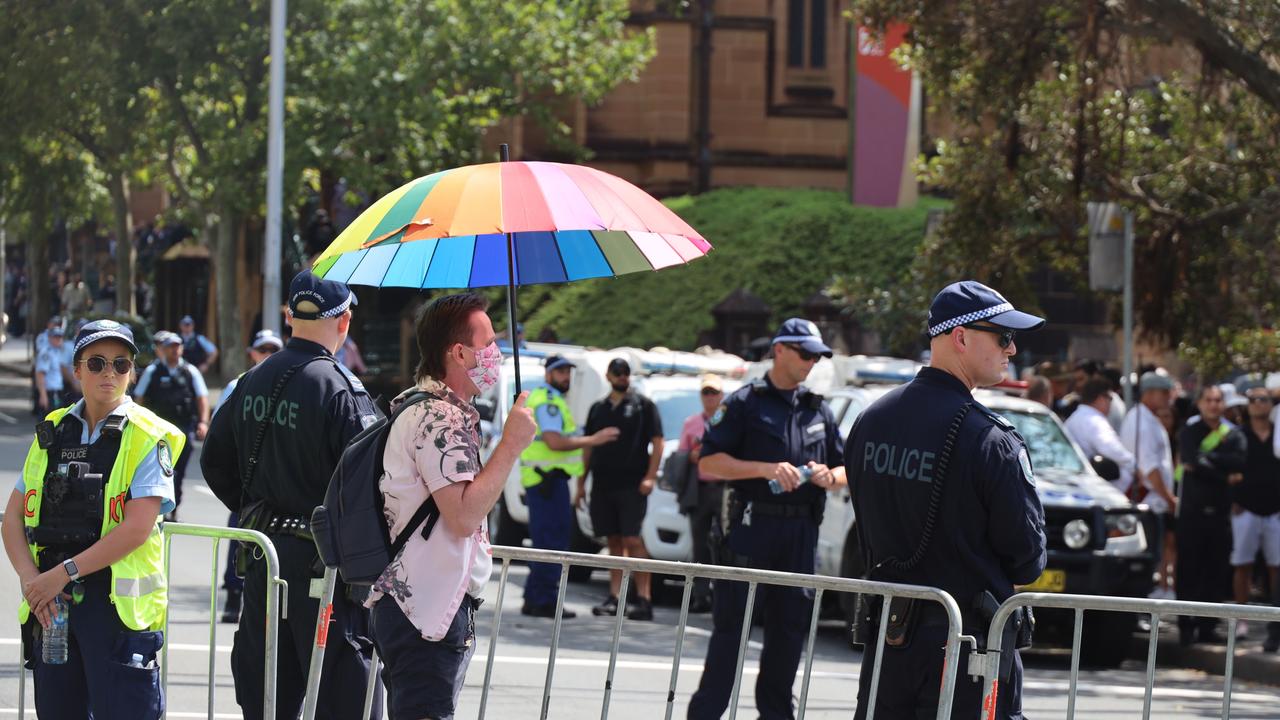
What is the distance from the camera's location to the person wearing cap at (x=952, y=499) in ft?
17.5

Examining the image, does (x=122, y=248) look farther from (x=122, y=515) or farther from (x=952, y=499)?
(x=952, y=499)

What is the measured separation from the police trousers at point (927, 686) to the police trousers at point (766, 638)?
7.50ft

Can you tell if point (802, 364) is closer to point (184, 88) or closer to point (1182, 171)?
point (1182, 171)

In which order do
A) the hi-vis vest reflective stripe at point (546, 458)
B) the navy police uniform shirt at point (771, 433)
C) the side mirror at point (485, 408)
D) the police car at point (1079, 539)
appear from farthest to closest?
the side mirror at point (485, 408)
the hi-vis vest reflective stripe at point (546, 458)
the police car at point (1079, 539)
the navy police uniform shirt at point (771, 433)

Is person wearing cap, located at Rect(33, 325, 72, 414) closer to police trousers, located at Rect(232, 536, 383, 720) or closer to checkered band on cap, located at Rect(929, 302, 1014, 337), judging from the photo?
police trousers, located at Rect(232, 536, 383, 720)

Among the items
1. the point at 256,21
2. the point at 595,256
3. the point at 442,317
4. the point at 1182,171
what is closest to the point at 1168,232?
the point at 1182,171

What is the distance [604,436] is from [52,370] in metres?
16.2

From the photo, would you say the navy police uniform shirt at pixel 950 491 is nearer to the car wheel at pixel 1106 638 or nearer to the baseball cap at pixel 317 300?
the baseball cap at pixel 317 300

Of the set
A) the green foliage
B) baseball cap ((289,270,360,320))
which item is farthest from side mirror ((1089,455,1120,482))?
the green foliage

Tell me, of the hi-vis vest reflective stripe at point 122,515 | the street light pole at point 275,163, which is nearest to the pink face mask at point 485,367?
the hi-vis vest reflective stripe at point 122,515

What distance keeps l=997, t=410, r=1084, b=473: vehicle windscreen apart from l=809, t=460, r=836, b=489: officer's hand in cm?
514

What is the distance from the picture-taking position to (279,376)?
666cm

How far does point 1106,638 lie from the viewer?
12.9 metres

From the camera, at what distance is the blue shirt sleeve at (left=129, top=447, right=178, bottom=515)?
235 inches
